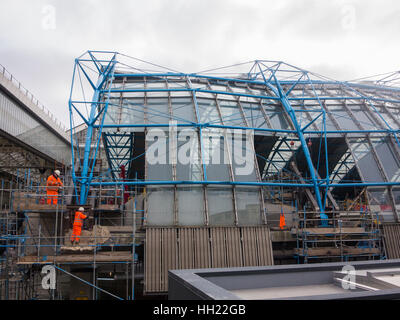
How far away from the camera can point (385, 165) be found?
18.8m

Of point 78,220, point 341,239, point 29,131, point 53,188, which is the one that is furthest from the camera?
point 29,131

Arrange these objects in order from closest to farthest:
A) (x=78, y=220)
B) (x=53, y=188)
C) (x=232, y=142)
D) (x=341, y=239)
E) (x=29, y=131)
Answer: (x=78, y=220) < (x=53, y=188) < (x=341, y=239) < (x=232, y=142) < (x=29, y=131)

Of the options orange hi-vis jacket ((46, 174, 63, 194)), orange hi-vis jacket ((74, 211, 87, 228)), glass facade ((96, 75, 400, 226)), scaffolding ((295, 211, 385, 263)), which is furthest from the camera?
glass facade ((96, 75, 400, 226))

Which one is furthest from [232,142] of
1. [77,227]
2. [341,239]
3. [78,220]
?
[77,227]

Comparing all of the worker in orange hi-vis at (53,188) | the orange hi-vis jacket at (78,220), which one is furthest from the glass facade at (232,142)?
the worker in orange hi-vis at (53,188)

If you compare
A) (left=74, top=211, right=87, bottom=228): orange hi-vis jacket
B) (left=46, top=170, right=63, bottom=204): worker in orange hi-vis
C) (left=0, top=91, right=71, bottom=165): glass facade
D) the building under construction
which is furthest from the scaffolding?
(left=0, top=91, right=71, bottom=165): glass facade

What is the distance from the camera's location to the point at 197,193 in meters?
15.4

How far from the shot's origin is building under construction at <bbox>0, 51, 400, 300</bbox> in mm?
13914

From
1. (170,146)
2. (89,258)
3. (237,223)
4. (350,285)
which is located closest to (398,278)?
(350,285)

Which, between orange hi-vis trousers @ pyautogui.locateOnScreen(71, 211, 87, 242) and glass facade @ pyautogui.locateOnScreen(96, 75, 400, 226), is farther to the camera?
glass facade @ pyautogui.locateOnScreen(96, 75, 400, 226)

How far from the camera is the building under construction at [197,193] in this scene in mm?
13914

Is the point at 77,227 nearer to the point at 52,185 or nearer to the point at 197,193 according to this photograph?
the point at 52,185

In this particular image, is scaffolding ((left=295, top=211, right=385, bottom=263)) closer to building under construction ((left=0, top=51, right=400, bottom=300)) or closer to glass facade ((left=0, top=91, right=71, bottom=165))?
building under construction ((left=0, top=51, right=400, bottom=300))
